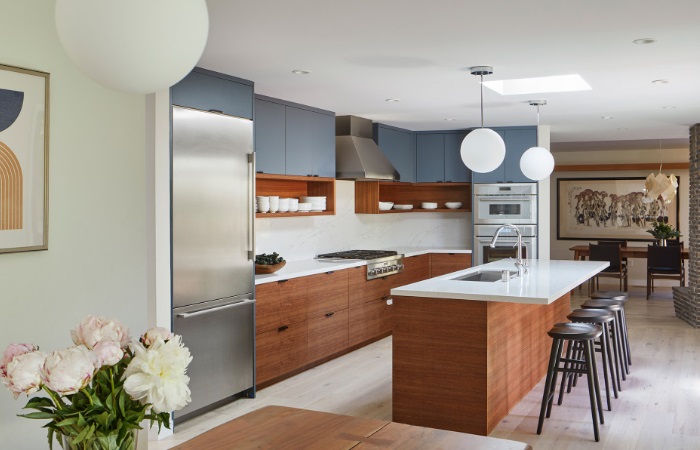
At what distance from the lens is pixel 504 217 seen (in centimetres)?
852

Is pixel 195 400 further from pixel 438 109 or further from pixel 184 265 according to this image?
pixel 438 109

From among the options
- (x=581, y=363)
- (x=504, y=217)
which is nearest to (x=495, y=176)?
(x=504, y=217)

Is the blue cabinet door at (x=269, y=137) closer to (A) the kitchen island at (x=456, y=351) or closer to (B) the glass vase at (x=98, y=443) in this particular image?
(A) the kitchen island at (x=456, y=351)

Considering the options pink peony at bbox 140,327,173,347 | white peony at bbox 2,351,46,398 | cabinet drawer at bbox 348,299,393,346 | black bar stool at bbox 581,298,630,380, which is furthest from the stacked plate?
white peony at bbox 2,351,46,398

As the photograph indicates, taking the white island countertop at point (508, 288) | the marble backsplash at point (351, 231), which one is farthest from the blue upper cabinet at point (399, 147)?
the white island countertop at point (508, 288)

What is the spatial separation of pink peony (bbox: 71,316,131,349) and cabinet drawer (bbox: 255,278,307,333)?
12.6 feet

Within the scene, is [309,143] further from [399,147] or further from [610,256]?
[610,256]

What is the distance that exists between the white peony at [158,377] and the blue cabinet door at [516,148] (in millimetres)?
7537

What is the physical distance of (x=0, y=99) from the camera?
2.40m

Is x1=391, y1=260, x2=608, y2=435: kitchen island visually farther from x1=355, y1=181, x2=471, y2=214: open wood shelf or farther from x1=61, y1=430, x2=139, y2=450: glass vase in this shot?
x1=355, y1=181, x2=471, y2=214: open wood shelf

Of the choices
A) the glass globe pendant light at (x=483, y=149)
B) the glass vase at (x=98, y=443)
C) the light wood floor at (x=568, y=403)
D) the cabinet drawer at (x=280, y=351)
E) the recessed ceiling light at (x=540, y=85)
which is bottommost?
the light wood floor at (x=568, y=403)

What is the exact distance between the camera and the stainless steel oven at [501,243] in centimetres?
847

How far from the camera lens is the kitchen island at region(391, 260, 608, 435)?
421cm

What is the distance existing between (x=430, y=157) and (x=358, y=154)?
6.38 ft
